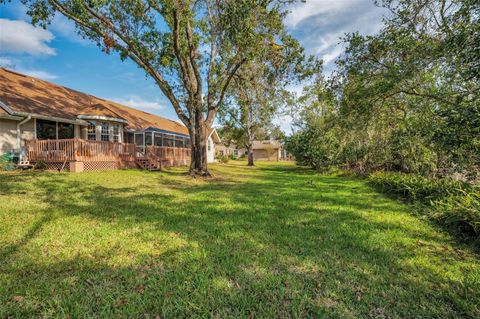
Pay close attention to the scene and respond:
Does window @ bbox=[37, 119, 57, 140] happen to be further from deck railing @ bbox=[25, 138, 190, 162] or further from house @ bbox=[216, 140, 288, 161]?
house @ bbox=[216, 140, 288, 161]

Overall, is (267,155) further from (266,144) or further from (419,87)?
(419,87)

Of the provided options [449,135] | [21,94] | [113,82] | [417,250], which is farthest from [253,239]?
[113,82]

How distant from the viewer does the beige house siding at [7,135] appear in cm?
1221

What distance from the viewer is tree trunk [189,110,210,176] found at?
42.7ft

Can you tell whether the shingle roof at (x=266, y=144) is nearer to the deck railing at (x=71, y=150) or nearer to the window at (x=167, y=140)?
the window at (x=167, y=140)

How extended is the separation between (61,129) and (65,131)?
0.80 feet

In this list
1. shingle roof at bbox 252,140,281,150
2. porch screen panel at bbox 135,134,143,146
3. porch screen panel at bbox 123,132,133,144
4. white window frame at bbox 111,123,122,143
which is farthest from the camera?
shingle roof at bbox 252,140,281,150

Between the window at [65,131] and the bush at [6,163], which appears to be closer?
the bush at [6,163]

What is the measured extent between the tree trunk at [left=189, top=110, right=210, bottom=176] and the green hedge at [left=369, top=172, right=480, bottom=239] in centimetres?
882

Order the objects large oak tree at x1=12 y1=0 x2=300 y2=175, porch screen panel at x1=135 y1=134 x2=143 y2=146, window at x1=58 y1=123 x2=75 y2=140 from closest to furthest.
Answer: large oak tree at x1=12 y1=0 x2=300 y2=175 < window at x1=58 y1=123 x2=75 y2=140 < porch screen panel at x1=135 y1=134 x2=143 y2=146

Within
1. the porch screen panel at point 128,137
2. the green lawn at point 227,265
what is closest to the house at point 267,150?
the porch screen panel at point 128,137

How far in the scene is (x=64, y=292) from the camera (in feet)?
8.02

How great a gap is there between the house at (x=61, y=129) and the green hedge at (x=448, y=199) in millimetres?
14905

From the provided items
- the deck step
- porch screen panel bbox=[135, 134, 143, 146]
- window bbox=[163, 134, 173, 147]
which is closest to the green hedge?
the deck step
